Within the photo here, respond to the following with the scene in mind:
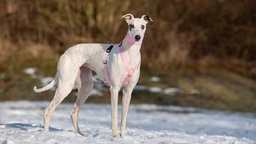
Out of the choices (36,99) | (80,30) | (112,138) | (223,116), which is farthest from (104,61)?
(80,30)

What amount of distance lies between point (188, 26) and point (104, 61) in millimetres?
14592

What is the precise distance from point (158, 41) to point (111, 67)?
13.4m

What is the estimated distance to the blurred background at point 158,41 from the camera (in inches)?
713

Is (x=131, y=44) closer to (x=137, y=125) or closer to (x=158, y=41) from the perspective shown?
(x=137, y=125)

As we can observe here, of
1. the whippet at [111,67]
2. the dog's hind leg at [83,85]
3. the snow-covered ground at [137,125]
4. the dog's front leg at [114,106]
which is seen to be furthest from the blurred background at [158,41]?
the dog's front leg at [114,106]

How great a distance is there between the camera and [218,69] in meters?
20.7

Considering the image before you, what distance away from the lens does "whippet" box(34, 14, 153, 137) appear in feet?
25.3

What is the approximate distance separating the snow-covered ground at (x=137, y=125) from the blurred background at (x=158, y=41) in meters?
2.12

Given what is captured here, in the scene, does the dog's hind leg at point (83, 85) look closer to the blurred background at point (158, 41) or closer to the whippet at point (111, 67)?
the whippet at point (111, 67)

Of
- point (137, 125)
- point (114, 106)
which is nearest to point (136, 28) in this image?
point (114, 106)

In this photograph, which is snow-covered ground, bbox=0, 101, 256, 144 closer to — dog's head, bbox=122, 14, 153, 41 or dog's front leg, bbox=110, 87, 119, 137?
dog's front leg, bbox=110, 87, 119, 137

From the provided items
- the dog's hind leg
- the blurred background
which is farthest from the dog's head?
the blurred background

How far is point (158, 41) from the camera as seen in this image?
21016 mm

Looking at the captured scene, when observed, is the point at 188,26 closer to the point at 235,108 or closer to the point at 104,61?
the point at 235,108
